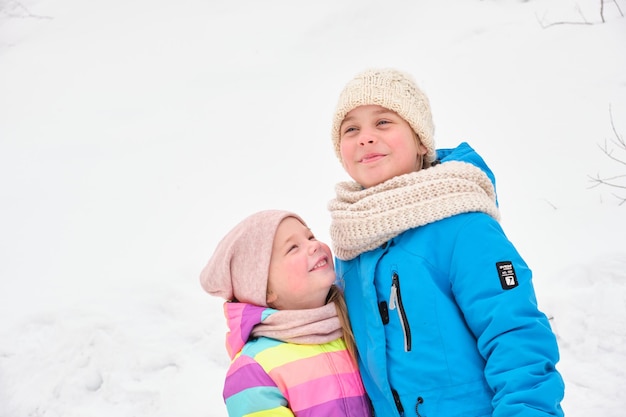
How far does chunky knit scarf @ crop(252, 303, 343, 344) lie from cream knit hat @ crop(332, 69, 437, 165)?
2.26 ft

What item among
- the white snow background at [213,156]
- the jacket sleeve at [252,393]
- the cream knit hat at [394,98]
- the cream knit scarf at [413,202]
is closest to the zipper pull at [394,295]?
the cream knit scarf at [413,202]

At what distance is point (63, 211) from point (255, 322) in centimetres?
322

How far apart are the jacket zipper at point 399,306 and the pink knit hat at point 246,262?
Answer: 18.9 inches

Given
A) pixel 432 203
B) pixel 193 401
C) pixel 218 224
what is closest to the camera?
pixel 432 203

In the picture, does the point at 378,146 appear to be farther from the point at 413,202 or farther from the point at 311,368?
the point at 311,368

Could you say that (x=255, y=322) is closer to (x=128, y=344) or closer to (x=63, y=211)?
(x=128, y=344)

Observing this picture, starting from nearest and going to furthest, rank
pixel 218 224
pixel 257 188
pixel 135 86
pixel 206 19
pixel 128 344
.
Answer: pixel 128 344 < pixel 218 224 < pixel 257 188 < pixel 135 86 < pixel 206 19

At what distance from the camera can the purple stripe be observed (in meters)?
1.87

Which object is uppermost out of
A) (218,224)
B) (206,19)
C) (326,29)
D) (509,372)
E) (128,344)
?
(206,19)

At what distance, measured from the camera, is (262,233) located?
2102 millimetres

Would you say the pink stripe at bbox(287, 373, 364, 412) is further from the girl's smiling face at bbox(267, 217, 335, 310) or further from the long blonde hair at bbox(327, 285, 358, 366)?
the girl's smiling face at bbox(267, 217, 335, 310)

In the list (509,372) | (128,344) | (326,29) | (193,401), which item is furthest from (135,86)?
(509,372)

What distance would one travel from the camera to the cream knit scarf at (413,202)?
1794mm

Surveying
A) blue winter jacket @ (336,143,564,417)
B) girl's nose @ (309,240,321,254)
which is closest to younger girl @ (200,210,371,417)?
girl's nose @ (309,240,321,254)
